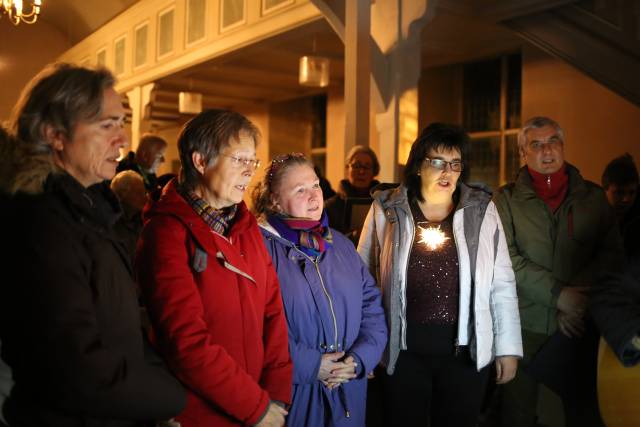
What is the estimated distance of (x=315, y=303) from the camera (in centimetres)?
188

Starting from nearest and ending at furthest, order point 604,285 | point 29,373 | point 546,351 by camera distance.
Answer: point 29,373 → point 604,285 → point 546,351

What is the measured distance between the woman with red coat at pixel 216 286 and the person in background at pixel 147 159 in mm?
2405

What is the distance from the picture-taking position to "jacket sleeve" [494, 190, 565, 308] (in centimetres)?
236

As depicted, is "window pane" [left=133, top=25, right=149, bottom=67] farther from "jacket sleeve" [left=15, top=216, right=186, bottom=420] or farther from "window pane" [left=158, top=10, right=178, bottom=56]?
"jacket sleeve" [left=15, top=216, right=186, bottom=420]

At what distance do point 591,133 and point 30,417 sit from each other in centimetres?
555

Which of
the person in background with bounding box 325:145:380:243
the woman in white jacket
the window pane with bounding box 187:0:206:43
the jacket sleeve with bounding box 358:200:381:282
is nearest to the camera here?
the woman in white jacket

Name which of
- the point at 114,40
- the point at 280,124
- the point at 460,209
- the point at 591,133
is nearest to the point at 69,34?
the point at 114,40

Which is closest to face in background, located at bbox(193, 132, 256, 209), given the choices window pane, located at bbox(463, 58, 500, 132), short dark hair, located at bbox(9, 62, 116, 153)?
short dark hair, located at bbox(9, 62, 116, 153)

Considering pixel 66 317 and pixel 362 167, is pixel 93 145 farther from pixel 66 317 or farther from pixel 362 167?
pixel 362 167

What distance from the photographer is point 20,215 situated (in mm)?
1075

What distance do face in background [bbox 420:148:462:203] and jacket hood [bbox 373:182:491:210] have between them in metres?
0.05

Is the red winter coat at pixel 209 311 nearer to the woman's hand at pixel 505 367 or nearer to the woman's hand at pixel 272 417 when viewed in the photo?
the woman's hand at pixel 272 417

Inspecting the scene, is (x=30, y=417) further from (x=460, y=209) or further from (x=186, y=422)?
(x=460, y=209)

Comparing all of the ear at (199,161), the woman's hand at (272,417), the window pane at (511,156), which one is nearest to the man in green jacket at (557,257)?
the woman's hand at (272,417)
